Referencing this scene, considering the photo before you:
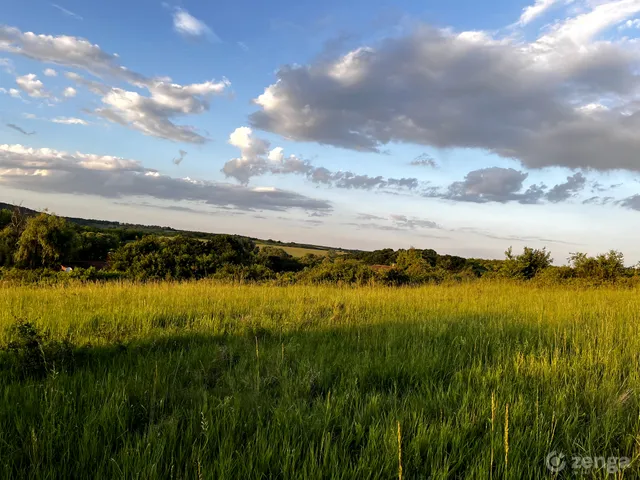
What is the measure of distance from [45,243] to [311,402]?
3155 cm

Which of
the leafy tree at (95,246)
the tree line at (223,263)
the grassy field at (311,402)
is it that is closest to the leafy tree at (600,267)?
the tree line at (223,263)

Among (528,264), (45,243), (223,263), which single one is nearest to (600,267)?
(528,264)

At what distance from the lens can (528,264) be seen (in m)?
18.9

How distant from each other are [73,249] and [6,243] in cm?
681

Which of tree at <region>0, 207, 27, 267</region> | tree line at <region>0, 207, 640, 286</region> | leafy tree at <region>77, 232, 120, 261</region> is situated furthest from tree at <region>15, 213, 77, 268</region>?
tree at <region>0, 207, 27, 267</region>

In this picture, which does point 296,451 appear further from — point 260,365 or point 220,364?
point 220,364

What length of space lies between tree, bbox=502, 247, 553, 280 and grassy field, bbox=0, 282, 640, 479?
44.8 ft

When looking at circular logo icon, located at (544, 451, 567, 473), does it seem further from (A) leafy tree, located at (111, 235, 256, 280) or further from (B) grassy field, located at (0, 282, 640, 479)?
(A) leafy tree, located at (111, 235, 256, 280)

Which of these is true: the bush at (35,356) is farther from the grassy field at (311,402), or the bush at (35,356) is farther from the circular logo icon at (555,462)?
the circular logo icon at (555,462)

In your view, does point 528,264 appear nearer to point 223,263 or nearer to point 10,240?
point 223,263

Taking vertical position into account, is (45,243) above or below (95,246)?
above

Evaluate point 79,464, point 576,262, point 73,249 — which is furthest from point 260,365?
point 73,249

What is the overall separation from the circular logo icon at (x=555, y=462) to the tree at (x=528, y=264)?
1820cm

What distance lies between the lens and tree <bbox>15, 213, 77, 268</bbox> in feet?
89.8
